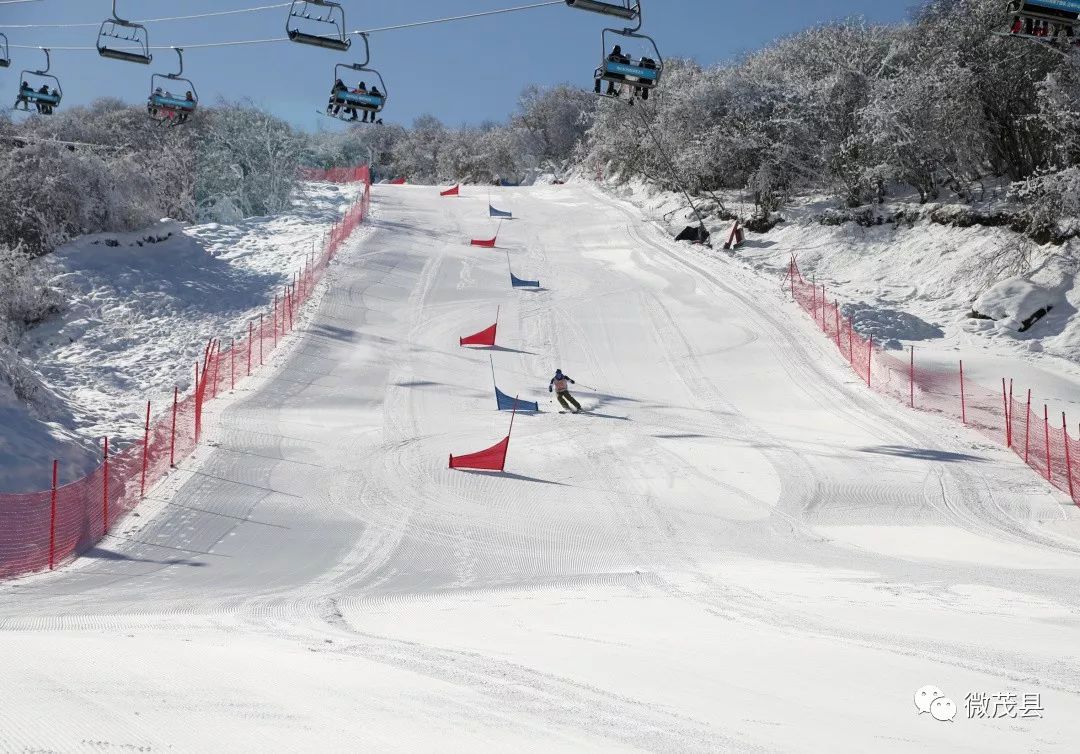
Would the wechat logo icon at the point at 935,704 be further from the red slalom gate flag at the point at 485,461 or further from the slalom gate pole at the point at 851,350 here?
the slalom gate pole at the point at 851,350

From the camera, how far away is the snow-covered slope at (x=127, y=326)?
16516 millimetres

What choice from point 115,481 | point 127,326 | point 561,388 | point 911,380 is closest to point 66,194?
point 127,326

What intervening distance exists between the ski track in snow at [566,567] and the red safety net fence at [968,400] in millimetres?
510

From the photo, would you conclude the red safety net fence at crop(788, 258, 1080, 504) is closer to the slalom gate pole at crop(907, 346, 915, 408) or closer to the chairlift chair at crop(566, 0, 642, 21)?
the slalom gate pole at crop(907, 346, 915, 408)

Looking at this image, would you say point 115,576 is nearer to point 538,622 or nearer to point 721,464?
point 538,622

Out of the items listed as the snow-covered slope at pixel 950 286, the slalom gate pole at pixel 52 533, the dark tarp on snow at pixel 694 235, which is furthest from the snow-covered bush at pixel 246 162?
the slalom gate pole at pixel 52 533

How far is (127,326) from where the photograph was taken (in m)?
27.6

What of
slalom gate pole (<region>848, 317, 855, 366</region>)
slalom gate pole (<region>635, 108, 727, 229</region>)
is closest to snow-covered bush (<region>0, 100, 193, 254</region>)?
slalom gate pole (<region>635, 108, 727, 229</region>)

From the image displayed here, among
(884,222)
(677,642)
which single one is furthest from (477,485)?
(884,222)

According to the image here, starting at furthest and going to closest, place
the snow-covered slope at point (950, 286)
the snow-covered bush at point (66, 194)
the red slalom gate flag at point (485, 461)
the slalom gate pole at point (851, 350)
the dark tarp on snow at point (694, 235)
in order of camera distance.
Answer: the dark tarp on snow at point (694, 235)
the snow-covered bush at point (66, 194)
the slalom gate pole at point (851, 350)
the snow-covered slope at point (950, 286)
the red slalom gate flag at point (485, 461)

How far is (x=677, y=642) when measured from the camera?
730 cm

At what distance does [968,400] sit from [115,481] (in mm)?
17226

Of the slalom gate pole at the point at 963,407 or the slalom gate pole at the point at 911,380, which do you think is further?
the slalom gate pole at the point at 911,380

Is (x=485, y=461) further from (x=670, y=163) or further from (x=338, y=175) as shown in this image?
(x=338, y=175)
